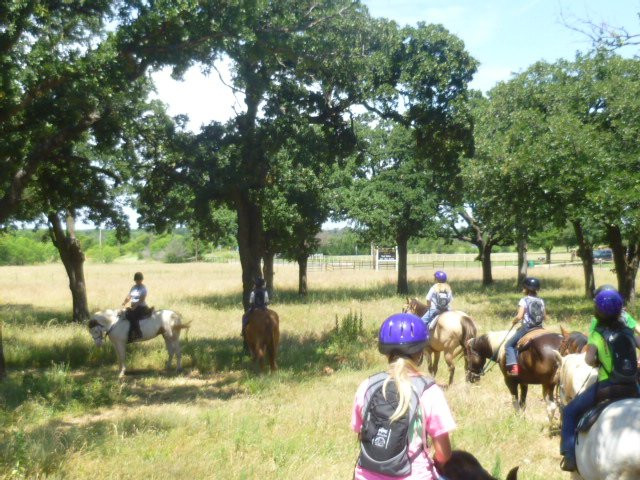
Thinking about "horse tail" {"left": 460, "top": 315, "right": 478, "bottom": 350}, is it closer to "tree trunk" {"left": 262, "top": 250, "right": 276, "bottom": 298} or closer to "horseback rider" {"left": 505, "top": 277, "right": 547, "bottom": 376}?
"horseback rider" {"left": 505, "top": 277, "right": 547, "bottom": 376}

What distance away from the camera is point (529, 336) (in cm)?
930

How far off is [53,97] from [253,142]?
438 centimetres

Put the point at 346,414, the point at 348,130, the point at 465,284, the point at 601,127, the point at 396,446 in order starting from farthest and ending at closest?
the point at 465,284 → the point at 601,127 → the point at 348,130 → the point at 346,414 → the point at 396,446

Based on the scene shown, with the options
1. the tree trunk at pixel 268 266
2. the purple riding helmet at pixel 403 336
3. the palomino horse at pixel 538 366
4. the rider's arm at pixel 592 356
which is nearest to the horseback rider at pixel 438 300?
the palomino horse at pixel 538 366

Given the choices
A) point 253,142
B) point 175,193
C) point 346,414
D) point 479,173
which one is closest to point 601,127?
point 479,173

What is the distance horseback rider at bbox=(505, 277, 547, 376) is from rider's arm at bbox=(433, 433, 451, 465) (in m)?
6.40

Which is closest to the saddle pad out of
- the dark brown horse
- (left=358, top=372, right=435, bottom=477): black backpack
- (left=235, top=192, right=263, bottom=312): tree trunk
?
the dark brown horse

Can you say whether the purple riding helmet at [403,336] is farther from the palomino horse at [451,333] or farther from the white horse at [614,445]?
the palomino horse at [451,333]

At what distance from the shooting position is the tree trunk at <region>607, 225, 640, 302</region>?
21547mm

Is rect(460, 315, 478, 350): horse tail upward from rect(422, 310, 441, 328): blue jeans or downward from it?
downward

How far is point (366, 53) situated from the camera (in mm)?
14922

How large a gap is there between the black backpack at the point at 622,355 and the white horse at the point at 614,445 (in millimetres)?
460

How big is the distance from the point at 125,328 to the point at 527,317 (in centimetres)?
898

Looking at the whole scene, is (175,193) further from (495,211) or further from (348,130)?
(495,211)
